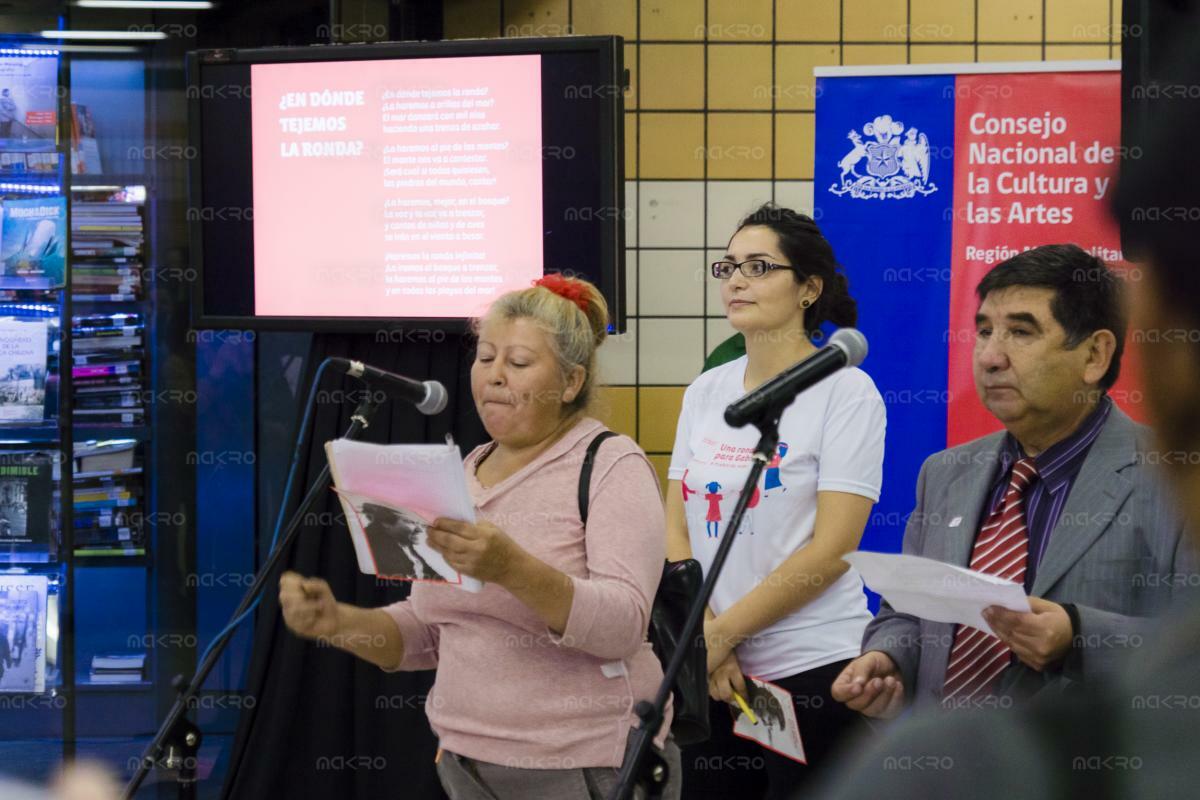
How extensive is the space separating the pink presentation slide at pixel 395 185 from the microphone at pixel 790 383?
1685 mm

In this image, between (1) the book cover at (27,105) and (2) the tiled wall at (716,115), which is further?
(2) the tiled wall at (716,115)

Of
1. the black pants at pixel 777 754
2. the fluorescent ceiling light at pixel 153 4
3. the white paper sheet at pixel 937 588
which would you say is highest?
the fluorescent ceiling light at pixel 153 4

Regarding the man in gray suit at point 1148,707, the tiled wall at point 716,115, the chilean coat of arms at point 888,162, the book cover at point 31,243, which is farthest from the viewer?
the tiled wall at point 716,115

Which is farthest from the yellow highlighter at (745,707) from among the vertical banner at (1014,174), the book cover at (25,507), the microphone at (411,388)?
the book cover at (25,507)

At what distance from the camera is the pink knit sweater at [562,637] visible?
5.57ft

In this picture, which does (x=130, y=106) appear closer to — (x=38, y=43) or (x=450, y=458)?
(x=38, y=43)

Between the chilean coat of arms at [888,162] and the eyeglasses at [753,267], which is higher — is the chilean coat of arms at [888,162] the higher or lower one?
the higher one

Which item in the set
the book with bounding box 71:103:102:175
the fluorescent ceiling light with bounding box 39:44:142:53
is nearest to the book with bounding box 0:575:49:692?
the book with bounding box 71:103:102:175

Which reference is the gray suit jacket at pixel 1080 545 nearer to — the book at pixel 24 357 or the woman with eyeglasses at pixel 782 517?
the woman with eyeglasses at pixel 782 517

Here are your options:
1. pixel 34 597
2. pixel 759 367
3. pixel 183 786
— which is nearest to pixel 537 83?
pixel 759 367

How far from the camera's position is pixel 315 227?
3141 mm

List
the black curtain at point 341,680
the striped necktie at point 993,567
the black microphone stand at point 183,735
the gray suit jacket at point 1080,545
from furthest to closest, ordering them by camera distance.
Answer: the black curtain at point 341,680, the black microphone stand at point 183,735, the striped necktie at point 993,567, the gray suit jacket at point 1080,545

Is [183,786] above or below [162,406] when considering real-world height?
below

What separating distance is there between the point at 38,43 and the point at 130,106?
13.7 inches
